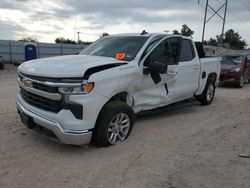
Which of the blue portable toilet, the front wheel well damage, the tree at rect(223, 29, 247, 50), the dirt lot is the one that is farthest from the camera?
the tree at rect(223, 29, 247, 50)

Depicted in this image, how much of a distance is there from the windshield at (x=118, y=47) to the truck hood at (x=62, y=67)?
59 centimetres

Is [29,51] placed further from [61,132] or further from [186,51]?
[61,132]

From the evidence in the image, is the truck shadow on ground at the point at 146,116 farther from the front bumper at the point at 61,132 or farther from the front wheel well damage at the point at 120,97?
the front wheel well damage at the point at 120,97

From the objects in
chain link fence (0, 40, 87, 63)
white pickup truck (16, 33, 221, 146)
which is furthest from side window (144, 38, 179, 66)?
chain link fence (0, 40, 87, 63)

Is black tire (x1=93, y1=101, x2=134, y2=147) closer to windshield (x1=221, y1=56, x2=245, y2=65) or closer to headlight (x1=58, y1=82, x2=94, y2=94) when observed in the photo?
headlight (x1=58, y1=82, x2=94, y2=94)

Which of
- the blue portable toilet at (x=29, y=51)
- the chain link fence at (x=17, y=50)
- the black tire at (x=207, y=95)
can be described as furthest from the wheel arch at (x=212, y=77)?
the chain link fence at (x=17, y=50)

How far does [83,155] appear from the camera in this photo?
15.5ft

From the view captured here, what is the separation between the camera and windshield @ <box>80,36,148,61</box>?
5.87m

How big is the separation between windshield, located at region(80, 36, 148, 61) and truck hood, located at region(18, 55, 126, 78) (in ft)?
1.94

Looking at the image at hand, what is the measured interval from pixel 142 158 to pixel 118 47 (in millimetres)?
2397

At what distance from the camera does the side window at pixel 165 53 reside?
19.5 feet

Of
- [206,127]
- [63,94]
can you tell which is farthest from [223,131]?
[63,94]

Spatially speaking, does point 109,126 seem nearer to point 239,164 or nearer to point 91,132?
point 91,132

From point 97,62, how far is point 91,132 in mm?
1106
